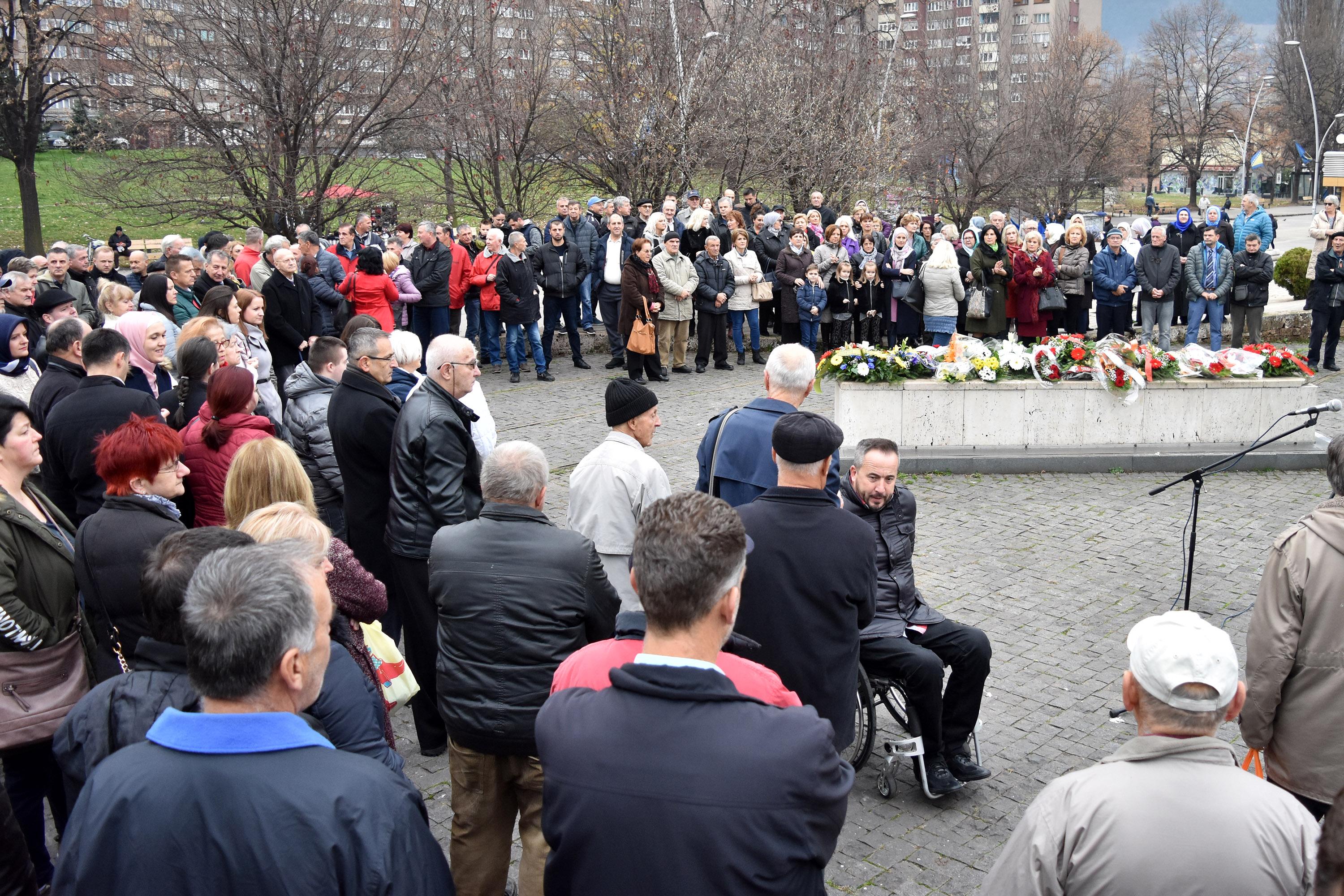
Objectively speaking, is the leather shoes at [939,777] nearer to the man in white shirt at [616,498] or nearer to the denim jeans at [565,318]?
the man in white shirt at [616,498]

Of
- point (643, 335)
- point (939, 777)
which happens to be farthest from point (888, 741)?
point (643, 335)

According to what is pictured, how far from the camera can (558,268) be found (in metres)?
14.9

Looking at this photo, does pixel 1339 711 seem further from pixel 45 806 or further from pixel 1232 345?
pixel 1232 345

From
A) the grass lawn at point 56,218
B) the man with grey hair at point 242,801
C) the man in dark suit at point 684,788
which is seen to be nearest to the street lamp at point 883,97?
the grass lawn at point 56,218

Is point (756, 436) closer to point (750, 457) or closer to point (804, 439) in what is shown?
point (750, 457)

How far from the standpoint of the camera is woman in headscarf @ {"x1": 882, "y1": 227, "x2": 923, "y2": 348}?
15.5 metres

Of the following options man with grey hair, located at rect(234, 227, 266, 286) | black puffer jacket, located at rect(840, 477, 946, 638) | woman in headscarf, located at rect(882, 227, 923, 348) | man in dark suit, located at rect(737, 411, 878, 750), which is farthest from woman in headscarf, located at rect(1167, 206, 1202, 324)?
man in dark suit, located at rect(737, 411, 878, 750)

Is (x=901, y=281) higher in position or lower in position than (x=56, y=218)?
lower

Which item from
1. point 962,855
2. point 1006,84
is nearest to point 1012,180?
point 1006,84

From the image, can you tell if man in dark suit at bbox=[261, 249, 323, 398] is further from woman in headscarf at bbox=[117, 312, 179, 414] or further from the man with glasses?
the man with glasses

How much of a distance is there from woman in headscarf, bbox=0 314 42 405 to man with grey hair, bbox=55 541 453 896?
18.6 feet

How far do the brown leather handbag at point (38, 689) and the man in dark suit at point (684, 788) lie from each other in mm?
2662

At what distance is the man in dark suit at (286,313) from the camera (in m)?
10.6

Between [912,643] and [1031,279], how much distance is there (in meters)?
11.0
